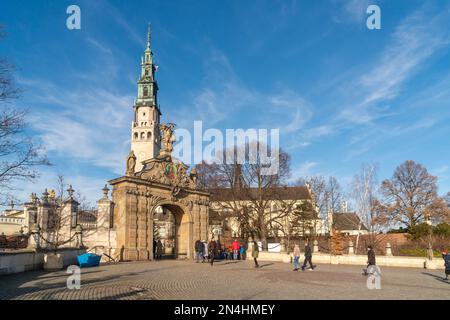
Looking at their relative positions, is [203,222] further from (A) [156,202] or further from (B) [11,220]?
(B) [11,220]

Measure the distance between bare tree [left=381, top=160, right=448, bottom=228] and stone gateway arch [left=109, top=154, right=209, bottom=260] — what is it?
2980cm

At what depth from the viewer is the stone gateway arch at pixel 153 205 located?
2494 centimetres

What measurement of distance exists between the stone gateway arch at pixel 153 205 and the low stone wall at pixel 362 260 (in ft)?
21.6

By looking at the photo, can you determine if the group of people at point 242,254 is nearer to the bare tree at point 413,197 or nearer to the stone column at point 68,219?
the stone column at point 68,219

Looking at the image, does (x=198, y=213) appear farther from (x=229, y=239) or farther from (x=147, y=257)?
(x=229, y=239)

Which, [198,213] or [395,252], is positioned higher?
[198,213]

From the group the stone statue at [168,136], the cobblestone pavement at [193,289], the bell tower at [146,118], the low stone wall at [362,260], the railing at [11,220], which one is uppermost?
the bell tower at [146,118]

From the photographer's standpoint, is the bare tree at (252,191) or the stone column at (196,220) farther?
the bare tree at (252,191)

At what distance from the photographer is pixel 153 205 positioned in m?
27.0

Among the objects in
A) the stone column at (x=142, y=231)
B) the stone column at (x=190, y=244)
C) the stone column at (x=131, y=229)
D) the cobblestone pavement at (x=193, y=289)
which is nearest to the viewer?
the cobblestone pavement at (x=193, y=289)

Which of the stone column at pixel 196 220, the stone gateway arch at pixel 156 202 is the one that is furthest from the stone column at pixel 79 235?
the stone column at pixel 196 220
